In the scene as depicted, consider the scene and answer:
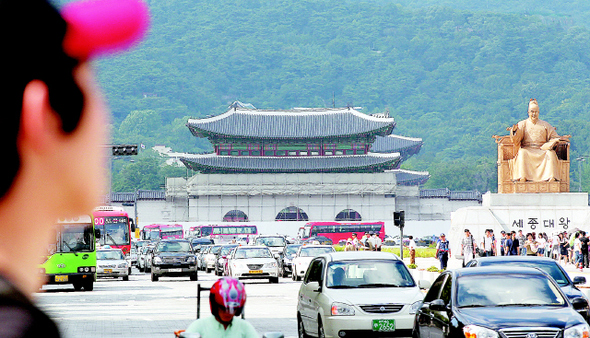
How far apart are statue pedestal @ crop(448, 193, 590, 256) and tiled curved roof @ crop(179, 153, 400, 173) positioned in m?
44.7

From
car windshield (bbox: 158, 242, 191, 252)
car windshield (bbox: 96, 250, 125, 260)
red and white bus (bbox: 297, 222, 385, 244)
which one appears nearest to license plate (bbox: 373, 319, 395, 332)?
car windshield (bbox: 158, 242, 191, 252)

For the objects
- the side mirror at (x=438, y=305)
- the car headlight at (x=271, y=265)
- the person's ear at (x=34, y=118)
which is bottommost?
the car headlight at (x=271, y=265)

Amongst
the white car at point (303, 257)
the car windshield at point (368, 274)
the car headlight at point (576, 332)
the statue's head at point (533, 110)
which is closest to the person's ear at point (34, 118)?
the car headlight at point (576, 332)

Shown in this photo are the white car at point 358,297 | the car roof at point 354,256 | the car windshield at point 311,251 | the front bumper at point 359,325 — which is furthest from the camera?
the car windshield at point 311,251

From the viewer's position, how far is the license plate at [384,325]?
48.4ft

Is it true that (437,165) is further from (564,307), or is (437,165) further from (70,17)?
(70,17)

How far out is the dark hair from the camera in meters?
1.10

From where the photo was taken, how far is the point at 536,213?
1688 inches

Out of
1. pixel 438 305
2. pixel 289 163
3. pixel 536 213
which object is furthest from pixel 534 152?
pixel 289 163

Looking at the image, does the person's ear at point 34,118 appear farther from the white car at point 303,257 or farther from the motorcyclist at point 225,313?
the white car at point 303,257

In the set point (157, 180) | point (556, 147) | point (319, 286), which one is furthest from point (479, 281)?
point (157, 180)

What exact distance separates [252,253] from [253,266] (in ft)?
3.91

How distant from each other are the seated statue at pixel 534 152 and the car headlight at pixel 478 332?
32000 mm

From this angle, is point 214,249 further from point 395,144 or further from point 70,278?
point 395,144
